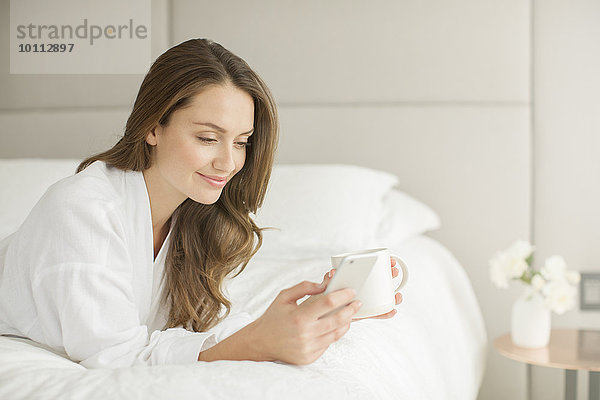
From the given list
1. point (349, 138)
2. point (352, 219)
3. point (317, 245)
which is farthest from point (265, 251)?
point (349, 138)

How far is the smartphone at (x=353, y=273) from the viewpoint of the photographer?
840 mm

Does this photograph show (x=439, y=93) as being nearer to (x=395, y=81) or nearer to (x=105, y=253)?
(x=395, y=81)

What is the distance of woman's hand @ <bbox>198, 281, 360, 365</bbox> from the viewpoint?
832 millimetres

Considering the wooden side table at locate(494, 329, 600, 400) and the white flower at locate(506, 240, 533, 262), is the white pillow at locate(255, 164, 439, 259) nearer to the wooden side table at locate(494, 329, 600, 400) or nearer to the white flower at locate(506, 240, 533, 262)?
the white flower at locate(506, 240, 533, 262)

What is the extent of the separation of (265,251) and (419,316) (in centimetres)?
54

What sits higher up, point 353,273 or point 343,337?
point 353,273

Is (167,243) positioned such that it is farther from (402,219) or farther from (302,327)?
(402,219)

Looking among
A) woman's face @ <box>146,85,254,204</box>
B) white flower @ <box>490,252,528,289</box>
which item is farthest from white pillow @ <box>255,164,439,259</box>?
woman's face @ <box>146,85,254,204</box>

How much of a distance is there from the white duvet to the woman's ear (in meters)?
0.38

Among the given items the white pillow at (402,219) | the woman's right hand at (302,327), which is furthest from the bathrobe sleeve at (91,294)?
the white pillow at (402,219)

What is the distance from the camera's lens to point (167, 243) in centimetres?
120

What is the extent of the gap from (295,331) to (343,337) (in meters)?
0.26

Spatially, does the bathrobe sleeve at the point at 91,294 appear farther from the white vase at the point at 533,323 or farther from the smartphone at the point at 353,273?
the white vase at the point at 533,323

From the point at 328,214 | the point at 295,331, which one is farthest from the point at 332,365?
the point at 328,214
